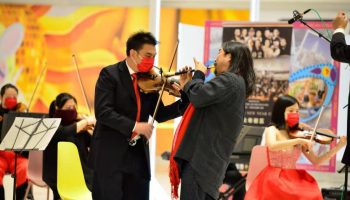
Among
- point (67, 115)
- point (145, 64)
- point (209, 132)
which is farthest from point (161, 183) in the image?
point (209, 132)

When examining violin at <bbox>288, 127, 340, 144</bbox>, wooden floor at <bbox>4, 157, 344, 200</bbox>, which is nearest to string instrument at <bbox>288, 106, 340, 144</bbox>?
violin at <bbox>288, 127, 340, 144</bbox>

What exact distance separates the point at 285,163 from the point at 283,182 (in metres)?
0.22

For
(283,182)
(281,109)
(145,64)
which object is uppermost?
(145,64)

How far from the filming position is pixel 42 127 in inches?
156

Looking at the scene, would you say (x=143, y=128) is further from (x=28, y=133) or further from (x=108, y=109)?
(x=28, y=133)

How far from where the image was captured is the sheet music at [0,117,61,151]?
3832mm

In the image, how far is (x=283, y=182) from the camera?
4230 millimetres

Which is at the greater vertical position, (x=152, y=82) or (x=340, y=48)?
(x=340, y=48)

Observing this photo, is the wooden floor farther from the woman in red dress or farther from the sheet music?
the sheet music

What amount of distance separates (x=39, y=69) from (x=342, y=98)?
4565mm

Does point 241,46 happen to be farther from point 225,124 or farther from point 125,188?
point 125,188

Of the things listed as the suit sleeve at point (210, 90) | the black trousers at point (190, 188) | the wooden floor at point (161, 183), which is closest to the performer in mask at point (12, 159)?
the wooden floor at point (161, 183)

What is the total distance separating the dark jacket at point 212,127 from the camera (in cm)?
279

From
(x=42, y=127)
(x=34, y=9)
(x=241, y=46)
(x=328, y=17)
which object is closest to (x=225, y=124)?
(x=241, y=46)
